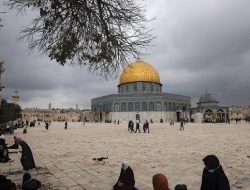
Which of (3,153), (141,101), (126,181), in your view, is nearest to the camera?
(126,181)

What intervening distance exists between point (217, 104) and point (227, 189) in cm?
6389

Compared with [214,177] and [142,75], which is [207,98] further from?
[214,177]

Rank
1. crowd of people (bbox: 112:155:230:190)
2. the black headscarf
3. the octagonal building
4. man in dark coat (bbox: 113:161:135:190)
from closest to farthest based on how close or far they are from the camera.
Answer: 1. crowd of people (bbox: 112:155:230:190)
2. the black headscarf
3. man in dark coat (bbox: 113:161:135:190)
4. the octagonal building

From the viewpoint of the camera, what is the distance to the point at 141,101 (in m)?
57.8

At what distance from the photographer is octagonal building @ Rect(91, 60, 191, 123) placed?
189 feet

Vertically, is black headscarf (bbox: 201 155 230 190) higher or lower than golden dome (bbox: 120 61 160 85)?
lower

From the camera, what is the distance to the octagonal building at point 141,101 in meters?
57.8

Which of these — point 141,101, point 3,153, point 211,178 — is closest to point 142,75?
point 141,101

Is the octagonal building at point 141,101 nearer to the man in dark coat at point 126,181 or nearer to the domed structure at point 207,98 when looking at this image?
the domed structure at point 207,98

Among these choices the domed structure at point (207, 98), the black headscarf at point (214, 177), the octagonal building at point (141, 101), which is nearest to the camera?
the black headscarf at point (214, 177)

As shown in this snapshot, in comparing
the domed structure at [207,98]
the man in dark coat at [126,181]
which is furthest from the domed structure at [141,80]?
the man in dark coat at [126,181]

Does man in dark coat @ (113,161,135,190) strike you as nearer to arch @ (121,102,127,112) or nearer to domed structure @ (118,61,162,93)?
domed structure @ (118,61,162,93)

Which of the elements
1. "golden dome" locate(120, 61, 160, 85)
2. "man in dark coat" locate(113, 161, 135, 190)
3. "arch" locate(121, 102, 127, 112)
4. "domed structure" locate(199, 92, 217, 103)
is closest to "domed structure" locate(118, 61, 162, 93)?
"golden dome" locate(120, 61, 160, 85)

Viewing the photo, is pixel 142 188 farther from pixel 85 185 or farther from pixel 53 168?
pixel 53 168
